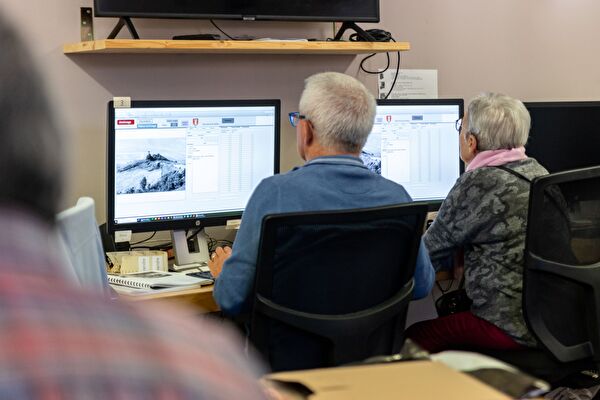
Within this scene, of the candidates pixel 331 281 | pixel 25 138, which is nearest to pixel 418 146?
pixel 331 281

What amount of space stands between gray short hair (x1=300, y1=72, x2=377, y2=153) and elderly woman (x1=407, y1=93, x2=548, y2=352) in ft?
1.57

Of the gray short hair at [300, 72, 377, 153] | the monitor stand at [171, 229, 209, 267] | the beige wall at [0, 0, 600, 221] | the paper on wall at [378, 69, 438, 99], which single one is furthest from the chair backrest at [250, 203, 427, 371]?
→ the paper on wall at [378, 69, 438, 99]

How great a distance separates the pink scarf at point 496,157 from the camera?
8.61ft

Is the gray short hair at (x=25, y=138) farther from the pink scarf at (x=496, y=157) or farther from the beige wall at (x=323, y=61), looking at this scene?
the pink scarf at (x=496, y=157)

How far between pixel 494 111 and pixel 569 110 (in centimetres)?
100

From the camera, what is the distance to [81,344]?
40 cm

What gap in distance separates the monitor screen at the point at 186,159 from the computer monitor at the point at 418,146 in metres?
0.47

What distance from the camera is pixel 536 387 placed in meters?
0.70

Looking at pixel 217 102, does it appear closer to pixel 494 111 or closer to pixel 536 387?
pixel 494 111

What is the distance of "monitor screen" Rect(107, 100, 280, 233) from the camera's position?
2566 mm

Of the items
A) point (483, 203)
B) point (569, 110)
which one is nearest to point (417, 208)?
point (483, 203)

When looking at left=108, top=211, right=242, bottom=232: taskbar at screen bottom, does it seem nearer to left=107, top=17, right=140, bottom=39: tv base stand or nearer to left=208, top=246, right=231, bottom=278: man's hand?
→ left=208, top=246, right=231, bottom=278: man's hand

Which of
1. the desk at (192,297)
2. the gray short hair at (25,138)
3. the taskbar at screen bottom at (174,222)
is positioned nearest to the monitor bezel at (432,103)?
the taskbar at screen bottom at (174,222)

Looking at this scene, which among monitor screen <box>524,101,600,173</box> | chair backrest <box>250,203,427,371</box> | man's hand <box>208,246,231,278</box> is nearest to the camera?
chair backrest <box>250,203,427,371</box>
